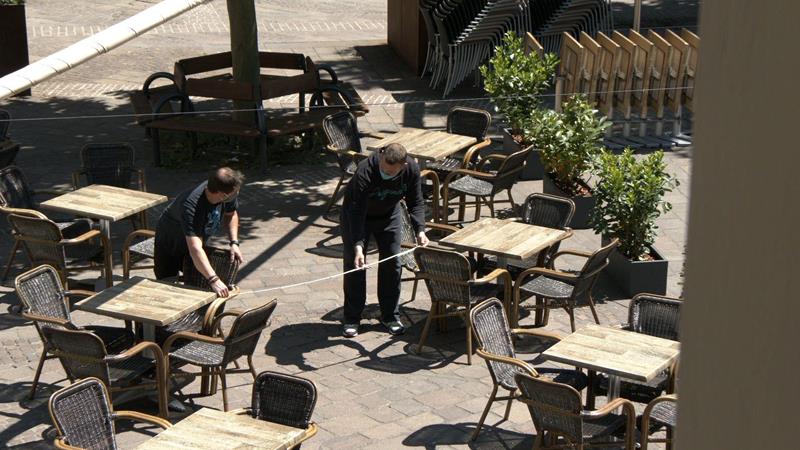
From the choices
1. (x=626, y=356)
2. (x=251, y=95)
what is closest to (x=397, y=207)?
(x=626, y=356)

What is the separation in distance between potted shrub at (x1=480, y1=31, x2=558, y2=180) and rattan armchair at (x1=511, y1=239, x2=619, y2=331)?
3780mm

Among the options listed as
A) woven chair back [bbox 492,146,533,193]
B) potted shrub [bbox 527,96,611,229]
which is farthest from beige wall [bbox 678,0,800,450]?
potted shrub [bbox 527,96,611,229]

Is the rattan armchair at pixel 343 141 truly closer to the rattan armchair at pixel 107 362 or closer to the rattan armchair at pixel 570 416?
the rattan armchair at pixel 107 362

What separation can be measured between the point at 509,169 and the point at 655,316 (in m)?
3.93

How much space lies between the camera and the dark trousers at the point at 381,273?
9.72 metres

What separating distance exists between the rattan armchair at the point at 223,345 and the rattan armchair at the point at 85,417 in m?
0.98

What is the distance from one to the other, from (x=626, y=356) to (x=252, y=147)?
320 inches

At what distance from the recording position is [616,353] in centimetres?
768

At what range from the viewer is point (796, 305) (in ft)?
5.68

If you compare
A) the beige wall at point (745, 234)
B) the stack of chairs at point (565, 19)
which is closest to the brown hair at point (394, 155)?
the beige wall at point (745, 234)

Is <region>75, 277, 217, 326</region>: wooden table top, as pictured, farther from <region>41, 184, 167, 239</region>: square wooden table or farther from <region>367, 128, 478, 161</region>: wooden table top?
<region>367, 128, 478, 161</region>: wooden table top

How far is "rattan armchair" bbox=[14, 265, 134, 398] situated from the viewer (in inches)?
330

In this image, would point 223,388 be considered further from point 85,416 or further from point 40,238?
point 40,238

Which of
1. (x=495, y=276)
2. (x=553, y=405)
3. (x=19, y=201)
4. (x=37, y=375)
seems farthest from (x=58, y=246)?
(x=553, y=405)
